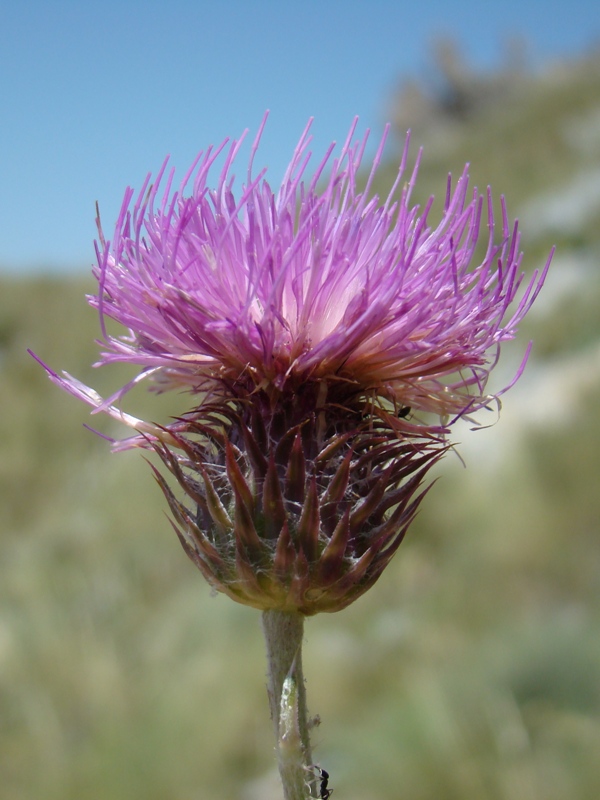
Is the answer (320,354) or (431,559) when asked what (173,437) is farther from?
(431,559)

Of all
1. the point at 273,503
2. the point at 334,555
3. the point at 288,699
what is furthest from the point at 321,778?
the point at 273,503

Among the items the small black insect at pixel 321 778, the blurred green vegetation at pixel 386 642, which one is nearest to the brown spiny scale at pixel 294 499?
the small black insect at pixel 321 778

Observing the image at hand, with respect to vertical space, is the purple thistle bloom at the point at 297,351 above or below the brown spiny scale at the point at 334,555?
above

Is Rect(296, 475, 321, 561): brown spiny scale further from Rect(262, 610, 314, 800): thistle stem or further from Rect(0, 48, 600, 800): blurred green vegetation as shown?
Rect(0, 48, 600, 800): blurred green vegetation

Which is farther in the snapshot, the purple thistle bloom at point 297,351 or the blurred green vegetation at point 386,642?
the blurred green vegetation at point 386,642

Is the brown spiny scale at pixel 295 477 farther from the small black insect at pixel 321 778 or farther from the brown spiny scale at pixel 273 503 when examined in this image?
the small black insect at pixel 321 778
